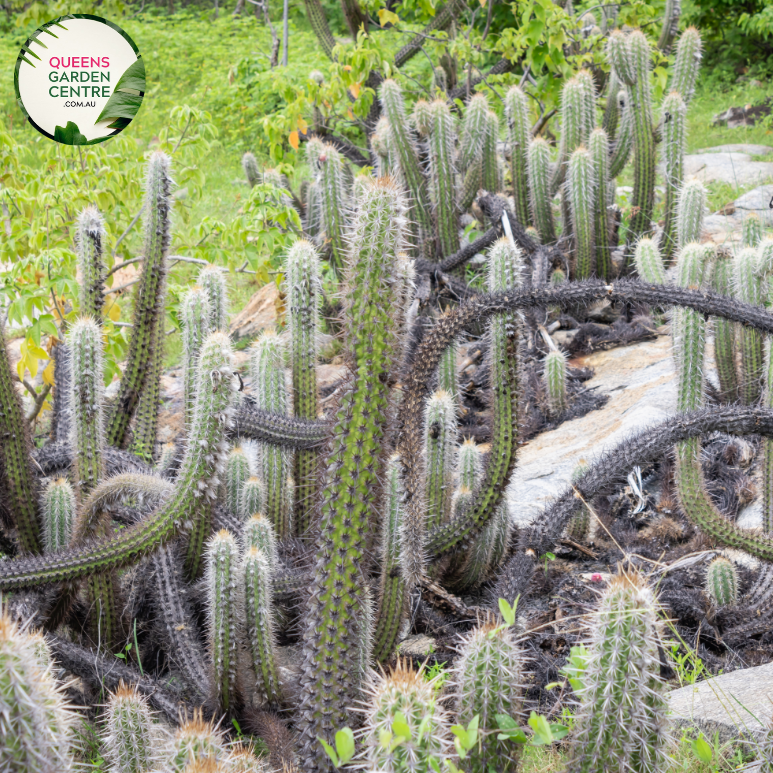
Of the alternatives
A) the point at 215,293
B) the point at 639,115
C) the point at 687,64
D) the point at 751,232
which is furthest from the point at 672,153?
the point at 215,293

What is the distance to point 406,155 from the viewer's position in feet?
18.4

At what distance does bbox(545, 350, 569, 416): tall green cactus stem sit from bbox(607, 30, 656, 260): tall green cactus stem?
1.71 metres

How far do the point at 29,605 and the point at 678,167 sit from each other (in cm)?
541

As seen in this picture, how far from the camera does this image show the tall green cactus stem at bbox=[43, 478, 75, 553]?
2.87 metres

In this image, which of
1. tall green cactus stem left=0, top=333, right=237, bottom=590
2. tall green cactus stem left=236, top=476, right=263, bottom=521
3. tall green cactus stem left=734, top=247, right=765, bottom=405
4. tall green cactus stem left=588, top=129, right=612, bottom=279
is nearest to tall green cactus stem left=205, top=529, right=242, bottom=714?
tall green cactus stem left=0, top=333, right=237, bottom=590

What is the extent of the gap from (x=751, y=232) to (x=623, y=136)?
76.3 inches

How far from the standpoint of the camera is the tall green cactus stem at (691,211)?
486 cm

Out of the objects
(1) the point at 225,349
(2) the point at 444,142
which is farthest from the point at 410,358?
(2) the point at 444,142

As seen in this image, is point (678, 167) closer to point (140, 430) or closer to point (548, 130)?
point (548, 130)

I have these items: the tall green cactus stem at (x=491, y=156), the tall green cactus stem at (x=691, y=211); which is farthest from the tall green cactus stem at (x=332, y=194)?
the tall green cactus stem at (x=691, y=211)

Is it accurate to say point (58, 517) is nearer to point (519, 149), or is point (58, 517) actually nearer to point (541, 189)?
point (541, 189)

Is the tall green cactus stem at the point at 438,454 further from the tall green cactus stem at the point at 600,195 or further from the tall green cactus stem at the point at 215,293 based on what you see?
the tall green cactus stem at the point at 600,195

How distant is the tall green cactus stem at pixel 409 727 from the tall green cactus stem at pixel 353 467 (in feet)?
1.81

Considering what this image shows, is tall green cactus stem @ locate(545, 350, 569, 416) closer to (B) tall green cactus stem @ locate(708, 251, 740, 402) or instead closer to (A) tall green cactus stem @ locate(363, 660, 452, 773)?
(B) tall green cactus stem @ locate(708, 251, 740, 402)
